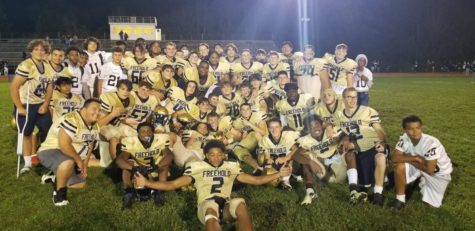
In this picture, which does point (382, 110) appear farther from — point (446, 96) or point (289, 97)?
point (289, 97)

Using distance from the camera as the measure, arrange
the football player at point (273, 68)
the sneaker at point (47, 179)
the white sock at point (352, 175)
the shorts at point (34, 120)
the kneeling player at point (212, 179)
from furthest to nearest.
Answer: the football player at point (273, 68) < the shorts at point (34, 120) < the sneaker at point (47, 179) < the white sock at point (352, 175) < the kneeling player at point (212, 179)

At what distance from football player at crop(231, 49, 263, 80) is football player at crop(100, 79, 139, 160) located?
2.76m

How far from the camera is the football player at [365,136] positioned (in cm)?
517

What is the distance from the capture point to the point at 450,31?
49844mm

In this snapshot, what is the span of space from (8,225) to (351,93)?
4.57 meters

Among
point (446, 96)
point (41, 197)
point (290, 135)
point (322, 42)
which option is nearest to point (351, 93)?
point (290, 135)

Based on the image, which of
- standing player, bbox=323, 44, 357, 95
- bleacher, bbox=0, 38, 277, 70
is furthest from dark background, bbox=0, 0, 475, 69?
standing player, bbox=323, 44, 357, 95

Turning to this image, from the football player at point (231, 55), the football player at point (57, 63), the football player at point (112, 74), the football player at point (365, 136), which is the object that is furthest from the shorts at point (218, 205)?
the football player at point (231, 55)

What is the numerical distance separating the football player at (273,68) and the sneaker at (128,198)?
4.38 m

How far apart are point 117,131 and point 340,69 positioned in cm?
484

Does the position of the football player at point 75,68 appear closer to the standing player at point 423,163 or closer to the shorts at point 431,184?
the standing player at point 423,163

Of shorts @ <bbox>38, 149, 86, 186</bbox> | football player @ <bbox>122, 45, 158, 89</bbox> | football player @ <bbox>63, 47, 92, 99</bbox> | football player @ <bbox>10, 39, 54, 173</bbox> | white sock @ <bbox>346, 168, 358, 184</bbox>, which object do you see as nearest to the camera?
shorts @ <bbox>38, 149, 86, 186</bbox>

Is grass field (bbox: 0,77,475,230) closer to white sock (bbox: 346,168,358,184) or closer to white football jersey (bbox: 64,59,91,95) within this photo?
white sock (bbox: 346,168,358,184)

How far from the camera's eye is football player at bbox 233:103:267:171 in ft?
21.7
